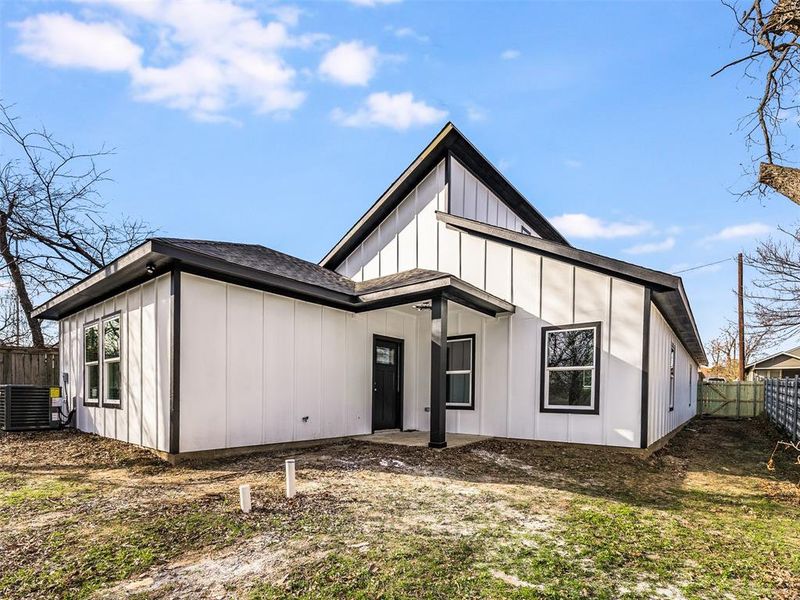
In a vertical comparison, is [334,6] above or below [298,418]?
above

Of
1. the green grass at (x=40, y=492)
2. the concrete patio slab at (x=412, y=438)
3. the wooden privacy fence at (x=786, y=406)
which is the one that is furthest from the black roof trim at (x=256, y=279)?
the wooden privacy fence at (x=786, y=406)

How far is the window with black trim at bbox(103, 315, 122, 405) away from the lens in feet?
24.7

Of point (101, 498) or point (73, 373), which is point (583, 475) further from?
point (73, 373)

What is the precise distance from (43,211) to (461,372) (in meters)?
14.4

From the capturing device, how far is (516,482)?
5.33 meters

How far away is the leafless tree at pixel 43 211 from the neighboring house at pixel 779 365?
30.2 m

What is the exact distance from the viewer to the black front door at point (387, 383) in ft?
30.2

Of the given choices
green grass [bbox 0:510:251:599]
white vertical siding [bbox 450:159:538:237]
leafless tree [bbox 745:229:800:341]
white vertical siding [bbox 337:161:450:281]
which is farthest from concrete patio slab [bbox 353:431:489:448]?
leafless tree [bbox 745:229:800:341]

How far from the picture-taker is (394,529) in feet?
11.7

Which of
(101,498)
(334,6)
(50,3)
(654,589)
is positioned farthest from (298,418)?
(50,3)

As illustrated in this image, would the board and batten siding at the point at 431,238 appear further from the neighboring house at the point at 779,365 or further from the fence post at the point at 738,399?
the neighboring house at the point at 779,365

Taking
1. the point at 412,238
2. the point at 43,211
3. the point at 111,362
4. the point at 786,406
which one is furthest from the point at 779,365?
the point at 43,211

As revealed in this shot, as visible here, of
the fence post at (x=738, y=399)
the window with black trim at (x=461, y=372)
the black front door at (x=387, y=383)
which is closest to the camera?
the window with black trim at (x=461, y=372)

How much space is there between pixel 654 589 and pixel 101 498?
4.76 meters
